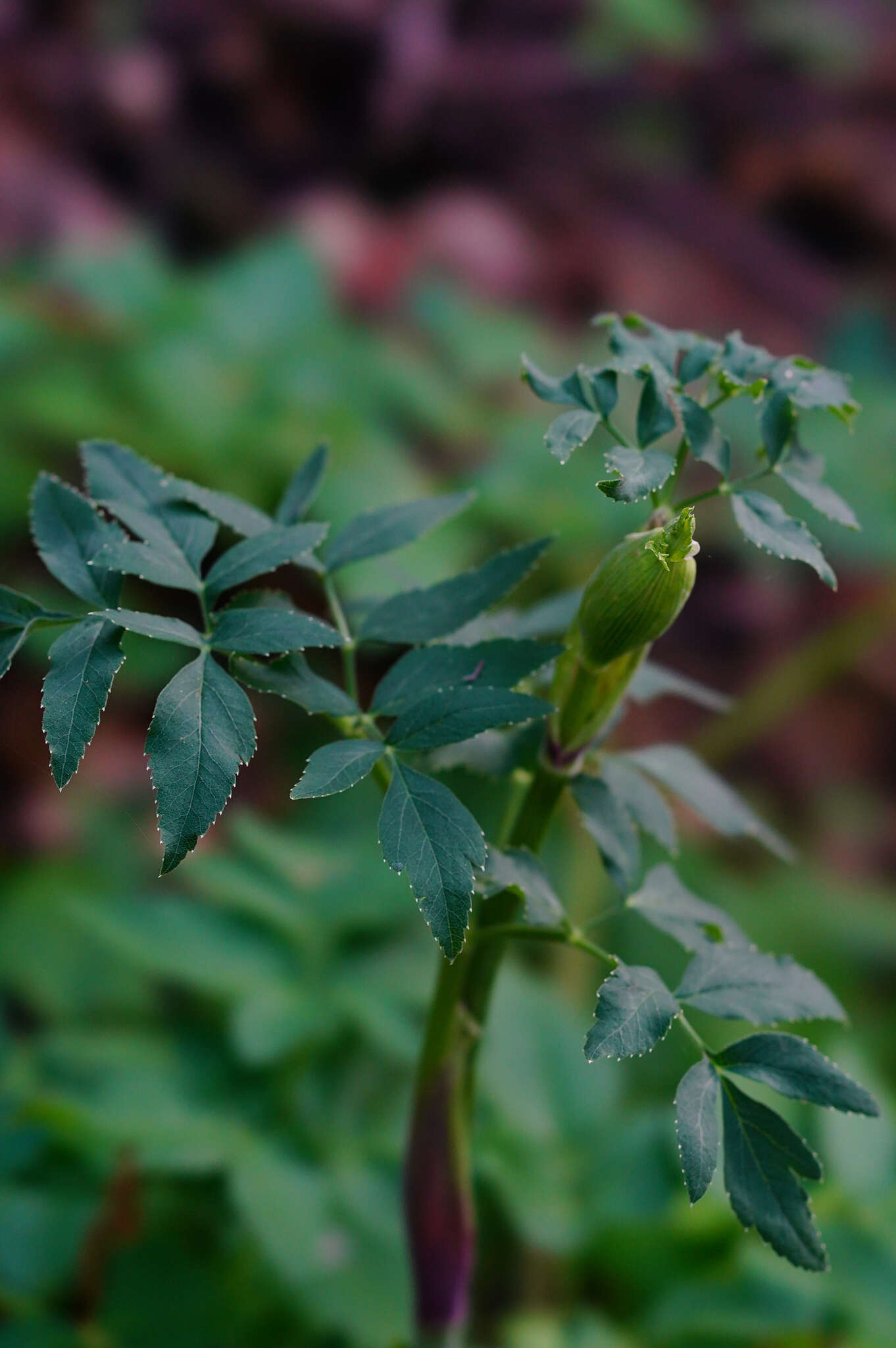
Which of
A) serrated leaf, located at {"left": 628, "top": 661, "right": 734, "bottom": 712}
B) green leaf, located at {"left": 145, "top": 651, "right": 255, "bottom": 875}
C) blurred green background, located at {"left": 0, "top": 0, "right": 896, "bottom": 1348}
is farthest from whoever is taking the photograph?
blurred green background, located at {"left": 0, "top": 0, "right": 896, "bottom": 1348}

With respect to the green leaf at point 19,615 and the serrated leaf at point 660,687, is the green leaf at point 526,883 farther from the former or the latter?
the green leaf at point 19,615

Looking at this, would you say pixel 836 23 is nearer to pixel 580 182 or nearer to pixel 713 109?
pixel 713 109

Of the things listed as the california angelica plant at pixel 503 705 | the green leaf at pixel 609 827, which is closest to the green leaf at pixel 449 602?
the california angelica plant at pixel 503 705

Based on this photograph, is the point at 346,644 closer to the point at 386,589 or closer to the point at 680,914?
the point at 680,914

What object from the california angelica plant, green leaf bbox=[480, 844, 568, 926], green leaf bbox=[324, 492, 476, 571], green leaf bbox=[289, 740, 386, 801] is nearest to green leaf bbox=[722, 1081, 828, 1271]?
the california angelica plant

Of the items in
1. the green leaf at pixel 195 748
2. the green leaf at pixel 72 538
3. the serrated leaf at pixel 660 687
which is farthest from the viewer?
the serrated leaf at pixel 660 687

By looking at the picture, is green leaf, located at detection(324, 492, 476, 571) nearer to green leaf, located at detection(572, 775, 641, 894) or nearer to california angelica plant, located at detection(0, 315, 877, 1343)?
california angelica plant, located at detection(0, 315, 877, 1343)

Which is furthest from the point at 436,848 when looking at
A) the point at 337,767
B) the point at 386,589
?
the point at 386,589
